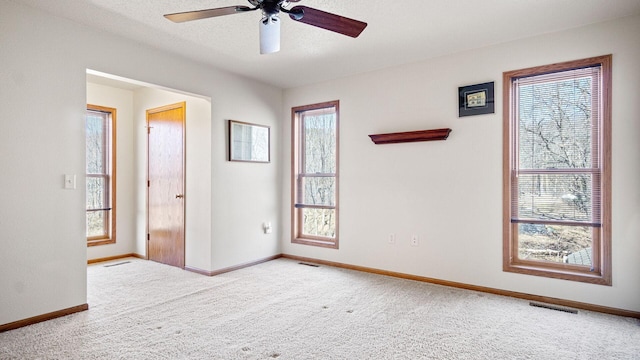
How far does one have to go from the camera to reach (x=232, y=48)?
362 centimetres

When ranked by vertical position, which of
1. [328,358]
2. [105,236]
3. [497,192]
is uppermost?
[497,192]

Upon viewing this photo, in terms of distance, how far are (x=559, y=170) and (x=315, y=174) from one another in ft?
9.31

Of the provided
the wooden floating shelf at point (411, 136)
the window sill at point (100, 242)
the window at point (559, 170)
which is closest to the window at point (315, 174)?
the wooden floating shelf at point (411, 136)

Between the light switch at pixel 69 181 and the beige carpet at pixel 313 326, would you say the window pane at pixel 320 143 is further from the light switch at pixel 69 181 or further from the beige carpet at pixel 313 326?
the light switch at pixel 69 181

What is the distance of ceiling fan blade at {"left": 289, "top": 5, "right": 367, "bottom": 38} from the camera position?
7.18 feet

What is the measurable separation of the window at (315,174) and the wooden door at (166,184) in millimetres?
1531

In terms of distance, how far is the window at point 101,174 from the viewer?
4941mm

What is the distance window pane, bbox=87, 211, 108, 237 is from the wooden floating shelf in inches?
154

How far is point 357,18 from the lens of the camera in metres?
2.96

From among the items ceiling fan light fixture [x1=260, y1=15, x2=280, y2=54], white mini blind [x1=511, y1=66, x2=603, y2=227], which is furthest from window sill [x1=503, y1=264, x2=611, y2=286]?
ceiling fan light fixture [x1=260, y1=15, x2=280, y2=54]

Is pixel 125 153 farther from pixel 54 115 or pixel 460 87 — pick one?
pixel 460 87

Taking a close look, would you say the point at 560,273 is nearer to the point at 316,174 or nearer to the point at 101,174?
the point at 316,174

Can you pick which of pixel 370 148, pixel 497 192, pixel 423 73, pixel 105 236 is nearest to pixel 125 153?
pixel 105 236

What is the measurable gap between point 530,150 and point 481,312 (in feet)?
5.27
